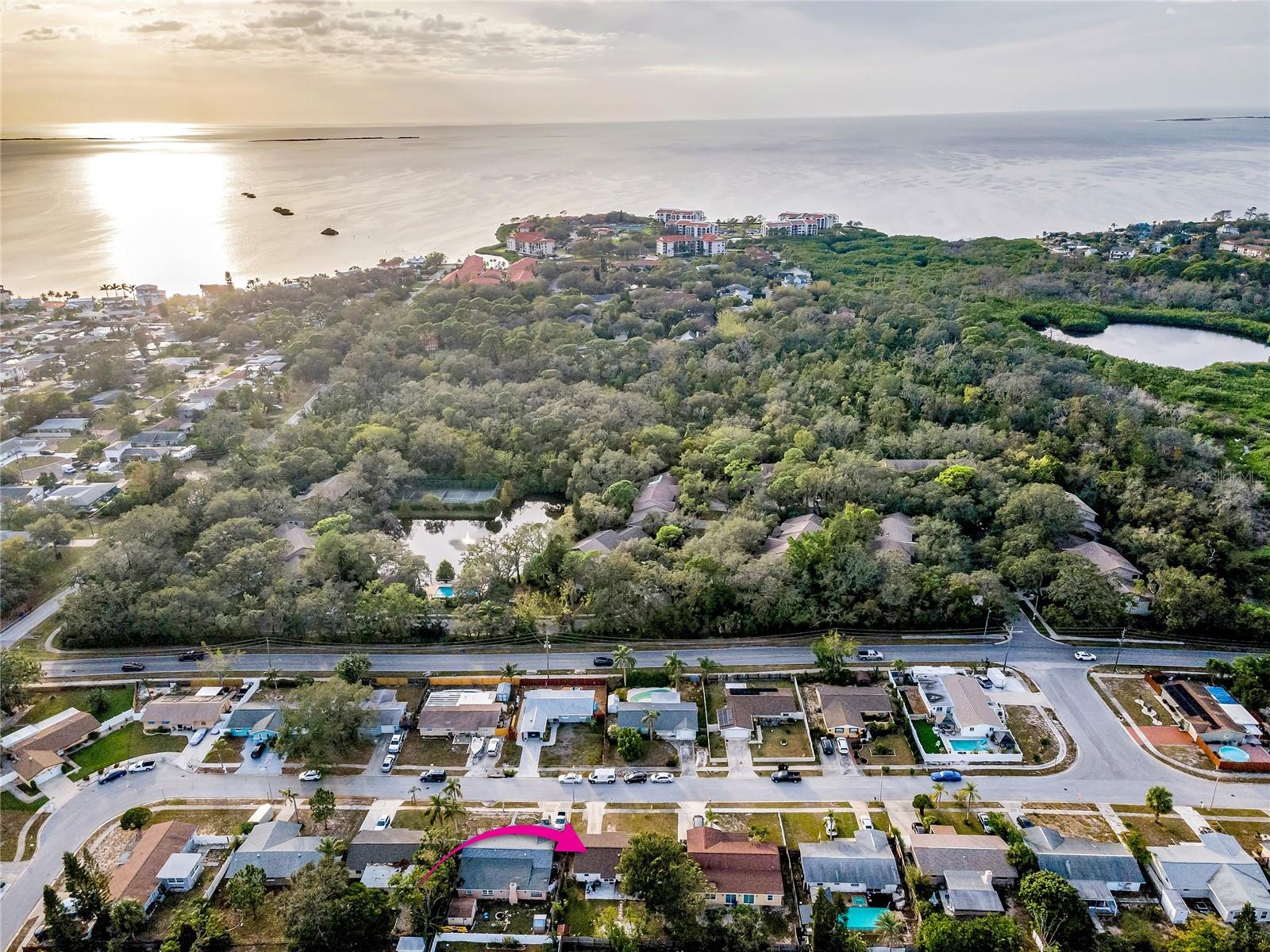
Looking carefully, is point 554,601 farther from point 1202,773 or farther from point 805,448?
point 1202,773

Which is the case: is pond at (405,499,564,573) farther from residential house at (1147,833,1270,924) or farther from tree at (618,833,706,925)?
residential house at (1147,833,1270,924)

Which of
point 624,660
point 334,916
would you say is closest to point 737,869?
point 624,660

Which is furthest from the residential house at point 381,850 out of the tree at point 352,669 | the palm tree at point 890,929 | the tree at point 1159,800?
the tree at point 1159,800

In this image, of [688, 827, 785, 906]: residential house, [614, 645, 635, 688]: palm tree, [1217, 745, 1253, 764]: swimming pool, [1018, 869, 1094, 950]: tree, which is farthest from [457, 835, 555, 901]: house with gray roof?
[1217, 745, 1253, 764]: swimming pool

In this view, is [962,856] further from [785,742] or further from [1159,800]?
[1159,800]

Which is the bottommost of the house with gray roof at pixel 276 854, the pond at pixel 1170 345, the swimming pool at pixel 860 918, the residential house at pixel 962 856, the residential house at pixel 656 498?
the house with gray roof at pixel 276 854

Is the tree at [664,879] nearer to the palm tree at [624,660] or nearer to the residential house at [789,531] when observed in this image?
the palm tree at [624,660]

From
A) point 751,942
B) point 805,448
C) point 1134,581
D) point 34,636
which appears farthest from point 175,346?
point 1134,581
